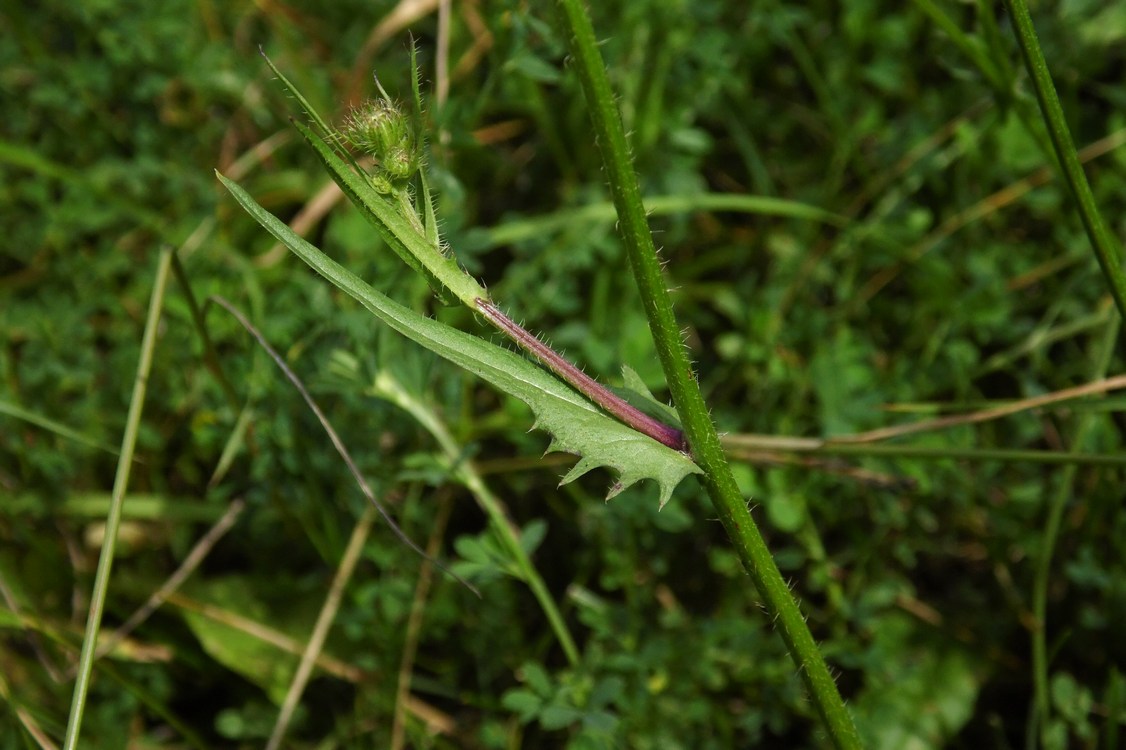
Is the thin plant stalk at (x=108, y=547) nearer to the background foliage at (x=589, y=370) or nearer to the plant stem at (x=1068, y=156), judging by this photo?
the background foliage at (x=589, y=370)

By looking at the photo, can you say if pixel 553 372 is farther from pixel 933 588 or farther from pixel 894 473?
pixel 933 588

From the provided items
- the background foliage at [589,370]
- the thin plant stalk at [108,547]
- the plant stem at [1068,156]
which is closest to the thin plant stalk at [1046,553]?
the background foliage at [589,370]

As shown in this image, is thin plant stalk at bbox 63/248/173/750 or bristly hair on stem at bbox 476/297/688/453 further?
thin plant stalk at bbox 63/248/173/750

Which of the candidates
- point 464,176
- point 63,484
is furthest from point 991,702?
point 63,484

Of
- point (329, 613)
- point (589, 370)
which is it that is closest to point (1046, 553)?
point (589, 370)

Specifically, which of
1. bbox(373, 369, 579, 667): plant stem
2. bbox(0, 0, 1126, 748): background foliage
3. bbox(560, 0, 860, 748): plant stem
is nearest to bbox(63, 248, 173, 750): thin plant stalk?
bbox(0, 0, 1126, 748): background foliage

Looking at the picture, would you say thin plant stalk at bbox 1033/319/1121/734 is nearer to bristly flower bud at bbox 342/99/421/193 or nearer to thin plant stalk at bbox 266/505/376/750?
thin plant stalk at bbox 266/505/376/750

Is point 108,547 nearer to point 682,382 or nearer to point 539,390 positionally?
point 539,390
